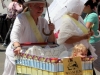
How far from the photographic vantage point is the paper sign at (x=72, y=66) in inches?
150

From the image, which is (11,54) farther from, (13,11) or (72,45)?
(13,11)

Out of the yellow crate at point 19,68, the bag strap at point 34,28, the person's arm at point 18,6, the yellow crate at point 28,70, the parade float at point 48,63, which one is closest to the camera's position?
the parade float at point 48,63

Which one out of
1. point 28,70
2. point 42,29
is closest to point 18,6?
point 42,29

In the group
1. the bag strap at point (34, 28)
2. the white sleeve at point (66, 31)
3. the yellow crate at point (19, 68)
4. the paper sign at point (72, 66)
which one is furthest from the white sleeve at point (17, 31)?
the paper sign at point (72, 66)

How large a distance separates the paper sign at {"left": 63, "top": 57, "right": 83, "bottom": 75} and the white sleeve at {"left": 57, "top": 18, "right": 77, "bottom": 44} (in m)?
0.70

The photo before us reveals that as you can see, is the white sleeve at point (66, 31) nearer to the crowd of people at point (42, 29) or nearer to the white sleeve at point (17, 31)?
the crowd of people at point (42, 29)

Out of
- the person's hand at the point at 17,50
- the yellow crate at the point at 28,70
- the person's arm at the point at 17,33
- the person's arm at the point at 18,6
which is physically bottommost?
the yellow crate at the point at 28,70

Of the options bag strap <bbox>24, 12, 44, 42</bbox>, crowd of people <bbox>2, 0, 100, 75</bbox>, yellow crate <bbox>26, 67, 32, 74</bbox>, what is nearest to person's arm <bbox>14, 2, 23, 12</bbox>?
crowd of people <bbox>2, 0, 100, 75</bbox>

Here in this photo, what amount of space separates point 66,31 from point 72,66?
2.45ft

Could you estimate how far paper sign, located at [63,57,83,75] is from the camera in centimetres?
381

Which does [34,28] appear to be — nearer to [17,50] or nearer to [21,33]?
[21,33]

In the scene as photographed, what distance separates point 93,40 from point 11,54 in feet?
6.21

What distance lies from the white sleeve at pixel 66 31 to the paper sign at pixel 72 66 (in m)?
0.70

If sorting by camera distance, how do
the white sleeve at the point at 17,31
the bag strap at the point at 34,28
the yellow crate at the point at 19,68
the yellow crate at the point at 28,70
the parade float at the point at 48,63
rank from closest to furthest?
1. the parade float at the point at 48,63
2. the yellow crate at the point at 28,70
3. the yellow crate at the point at 19,68
4. the white sleeve at the point at 17,31
5. the bag strap at the point at 34,28
